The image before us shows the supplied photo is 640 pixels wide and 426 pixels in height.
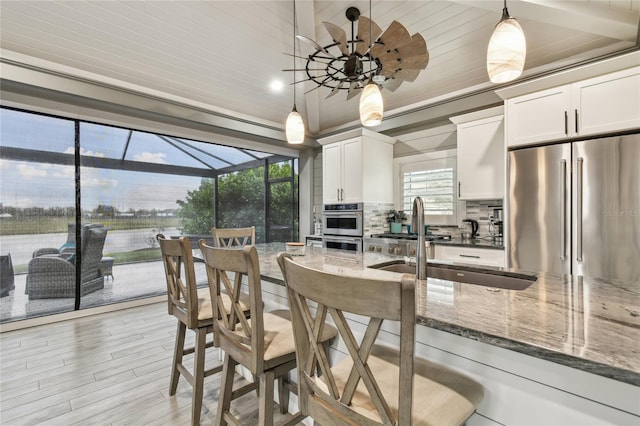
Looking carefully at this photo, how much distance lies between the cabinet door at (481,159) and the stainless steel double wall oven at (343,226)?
1374 millimetres

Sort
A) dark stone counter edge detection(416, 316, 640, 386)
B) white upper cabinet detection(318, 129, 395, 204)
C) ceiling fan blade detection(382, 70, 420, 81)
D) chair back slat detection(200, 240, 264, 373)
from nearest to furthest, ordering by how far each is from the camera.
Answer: dark stone counter edge detection(416, 316, 640, 386)
chair back slat detection(200, 240, 264, 373)
ceiling fan blade detection(382, 70, 420, 81)
white upper cabinet detection(318, 129, 395, 204)

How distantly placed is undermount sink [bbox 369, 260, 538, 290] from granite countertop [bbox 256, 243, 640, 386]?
12 cm

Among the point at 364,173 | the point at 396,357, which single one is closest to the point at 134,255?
the point at 364,173

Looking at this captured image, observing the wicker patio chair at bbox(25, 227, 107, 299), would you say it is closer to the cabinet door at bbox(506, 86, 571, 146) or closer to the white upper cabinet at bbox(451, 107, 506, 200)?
the white upper cabinet at bbox(451, 107, 506, 200)

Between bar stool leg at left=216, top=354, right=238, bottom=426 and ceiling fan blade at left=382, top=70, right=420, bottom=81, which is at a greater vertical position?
ceiling fan blade at left=382, top=70, right=420, bottom=81

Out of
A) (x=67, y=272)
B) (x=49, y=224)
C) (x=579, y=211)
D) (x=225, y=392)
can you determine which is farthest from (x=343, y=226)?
(x=49, y=224)

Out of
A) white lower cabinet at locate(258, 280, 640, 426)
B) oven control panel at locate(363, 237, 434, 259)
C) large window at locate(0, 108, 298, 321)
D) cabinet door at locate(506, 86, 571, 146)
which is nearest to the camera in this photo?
white lower cabinet at locate(258, 280, 640, 426)

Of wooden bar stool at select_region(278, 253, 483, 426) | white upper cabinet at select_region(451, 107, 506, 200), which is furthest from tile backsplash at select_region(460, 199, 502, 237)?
wooden bar stool at select_region(278, 253, 483, 426)

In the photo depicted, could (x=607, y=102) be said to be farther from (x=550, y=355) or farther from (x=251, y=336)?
(x=251, y=336)

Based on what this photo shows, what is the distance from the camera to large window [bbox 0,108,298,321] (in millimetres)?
3371

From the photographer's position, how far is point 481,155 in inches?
132

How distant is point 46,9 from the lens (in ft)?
8.18

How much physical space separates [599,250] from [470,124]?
5.78ft

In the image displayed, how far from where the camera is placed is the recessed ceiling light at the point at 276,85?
386 centimetres
